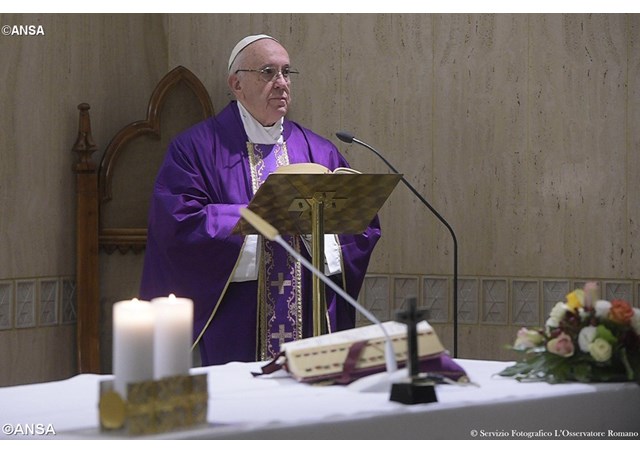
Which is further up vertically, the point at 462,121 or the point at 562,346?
the point at 462,121

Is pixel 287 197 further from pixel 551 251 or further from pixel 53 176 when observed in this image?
pixel 551 251

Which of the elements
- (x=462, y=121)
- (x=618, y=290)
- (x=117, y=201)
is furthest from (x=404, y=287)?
(x=117, y=201)

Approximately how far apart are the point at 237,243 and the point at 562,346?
196 cm

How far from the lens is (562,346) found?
3324 mm

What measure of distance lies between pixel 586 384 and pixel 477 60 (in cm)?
343

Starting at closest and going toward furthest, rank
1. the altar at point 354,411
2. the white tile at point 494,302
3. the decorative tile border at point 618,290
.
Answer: the altar at point 354,411, the decorative tile border at point 618,290, the white tile at point 494,302

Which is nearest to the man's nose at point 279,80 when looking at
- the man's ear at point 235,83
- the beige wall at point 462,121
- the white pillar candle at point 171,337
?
the man's ear at point 235,83

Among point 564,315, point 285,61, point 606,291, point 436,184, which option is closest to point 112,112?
point 285,61

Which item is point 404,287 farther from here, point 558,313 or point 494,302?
point 558,313

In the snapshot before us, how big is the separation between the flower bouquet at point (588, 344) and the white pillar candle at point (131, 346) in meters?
1.33

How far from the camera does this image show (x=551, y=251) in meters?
6.32

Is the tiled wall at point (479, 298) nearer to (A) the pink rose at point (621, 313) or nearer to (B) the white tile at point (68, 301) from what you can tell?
(B) the white tile at point (68, 301)

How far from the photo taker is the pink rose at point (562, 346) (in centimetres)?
332

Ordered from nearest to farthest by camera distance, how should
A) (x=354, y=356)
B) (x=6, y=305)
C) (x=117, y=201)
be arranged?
(x=354, y=356) < (x=6, y=305) < (x=117, y=201)
